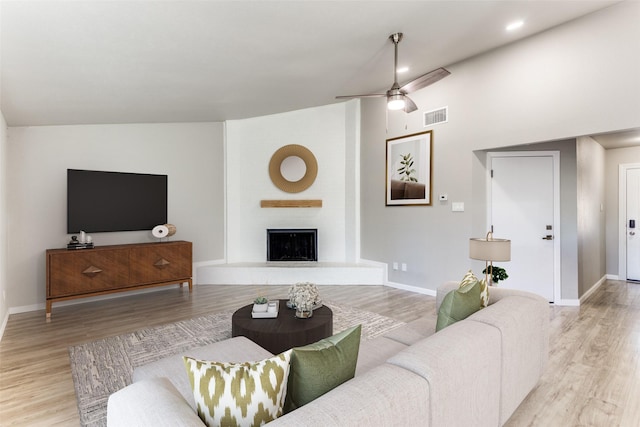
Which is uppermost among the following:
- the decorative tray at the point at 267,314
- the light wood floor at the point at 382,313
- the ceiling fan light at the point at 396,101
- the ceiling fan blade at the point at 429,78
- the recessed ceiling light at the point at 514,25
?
the recessed ceiling light at the point at 514,25

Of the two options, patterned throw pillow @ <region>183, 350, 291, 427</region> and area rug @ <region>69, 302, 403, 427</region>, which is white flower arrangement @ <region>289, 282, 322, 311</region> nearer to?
area rug @ <region>69, 302, 403, 427</region>

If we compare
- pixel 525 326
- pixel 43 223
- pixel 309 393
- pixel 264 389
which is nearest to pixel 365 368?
pixel 309 393

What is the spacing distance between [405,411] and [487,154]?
4182 mm

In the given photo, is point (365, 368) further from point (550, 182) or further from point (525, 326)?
point (550, 182)

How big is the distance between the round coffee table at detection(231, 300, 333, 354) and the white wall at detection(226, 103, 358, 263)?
9.94 ft

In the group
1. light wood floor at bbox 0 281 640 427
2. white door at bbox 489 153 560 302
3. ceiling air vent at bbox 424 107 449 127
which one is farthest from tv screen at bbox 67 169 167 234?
white door at bbox 489 153 560 302

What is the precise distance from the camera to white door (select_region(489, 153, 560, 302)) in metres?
4.34

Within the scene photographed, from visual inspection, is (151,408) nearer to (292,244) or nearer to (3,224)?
(3,224)

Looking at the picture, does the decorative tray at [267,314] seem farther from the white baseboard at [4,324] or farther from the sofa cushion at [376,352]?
the white baseboard at [4,324]

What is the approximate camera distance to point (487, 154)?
4.42 m

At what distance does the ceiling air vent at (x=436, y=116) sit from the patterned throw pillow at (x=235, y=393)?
14.4 ft

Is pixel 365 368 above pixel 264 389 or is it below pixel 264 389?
below

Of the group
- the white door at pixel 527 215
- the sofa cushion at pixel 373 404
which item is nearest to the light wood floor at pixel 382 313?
the white door at pixel 527 215

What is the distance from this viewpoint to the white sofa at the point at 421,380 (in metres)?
0.96
